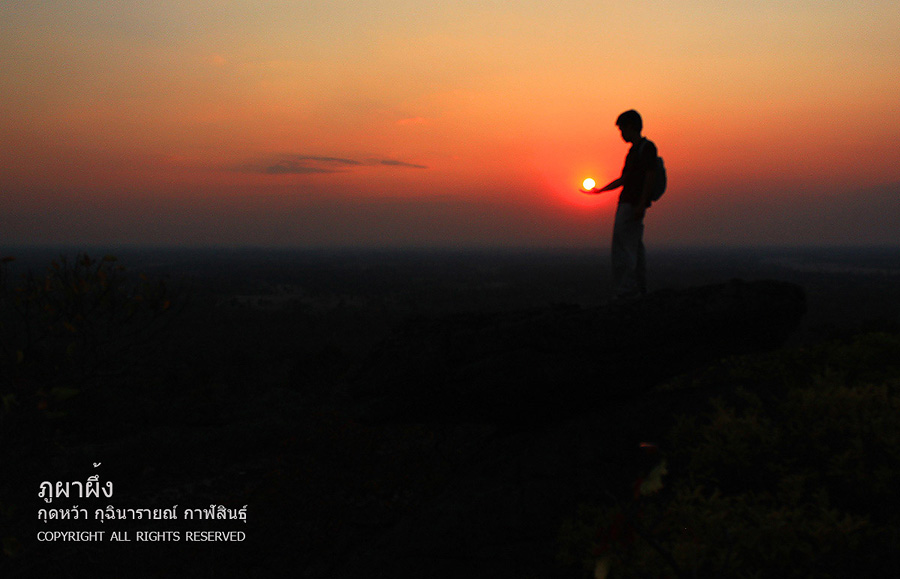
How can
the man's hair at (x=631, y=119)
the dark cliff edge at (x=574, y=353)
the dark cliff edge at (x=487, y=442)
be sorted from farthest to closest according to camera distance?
the man's hair at (x=631, y=119) < the dark cliff edge at (x=574, y=353) < the dark cliff edge at (x=487, y=442)

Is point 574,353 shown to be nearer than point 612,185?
Yes

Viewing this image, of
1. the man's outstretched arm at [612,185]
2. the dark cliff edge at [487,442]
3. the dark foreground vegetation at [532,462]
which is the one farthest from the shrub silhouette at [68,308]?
the man's outstretched arm at [612,185]

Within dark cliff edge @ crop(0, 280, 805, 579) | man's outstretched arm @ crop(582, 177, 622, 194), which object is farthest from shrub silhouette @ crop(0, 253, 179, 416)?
man's outstretched arm @ crop(582, 177, 622, 194)

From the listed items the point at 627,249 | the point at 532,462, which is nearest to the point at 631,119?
the point at 627,249

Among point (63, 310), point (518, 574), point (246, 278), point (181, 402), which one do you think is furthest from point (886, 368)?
point (246, 278)

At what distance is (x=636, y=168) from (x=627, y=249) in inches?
52.1

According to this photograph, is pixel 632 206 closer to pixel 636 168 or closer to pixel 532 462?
pixel 636 168

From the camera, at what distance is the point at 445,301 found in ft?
351

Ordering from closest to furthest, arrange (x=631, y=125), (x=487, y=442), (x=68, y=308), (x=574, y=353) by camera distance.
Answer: (x=574, y=353), (x=487, y=442), (x=631, y=125), (x=68, y=308)

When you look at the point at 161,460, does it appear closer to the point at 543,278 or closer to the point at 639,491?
the point at 639,491

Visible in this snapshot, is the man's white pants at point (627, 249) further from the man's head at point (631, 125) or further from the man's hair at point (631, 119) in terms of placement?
the man's hair at point (631, 119)

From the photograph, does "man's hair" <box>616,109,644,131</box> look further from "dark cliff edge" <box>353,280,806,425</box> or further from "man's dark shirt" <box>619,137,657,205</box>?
"dark cliff edge" <box>353,280,806,425</box>

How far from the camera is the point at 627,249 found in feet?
29.1

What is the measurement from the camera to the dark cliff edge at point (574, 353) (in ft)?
23.3
